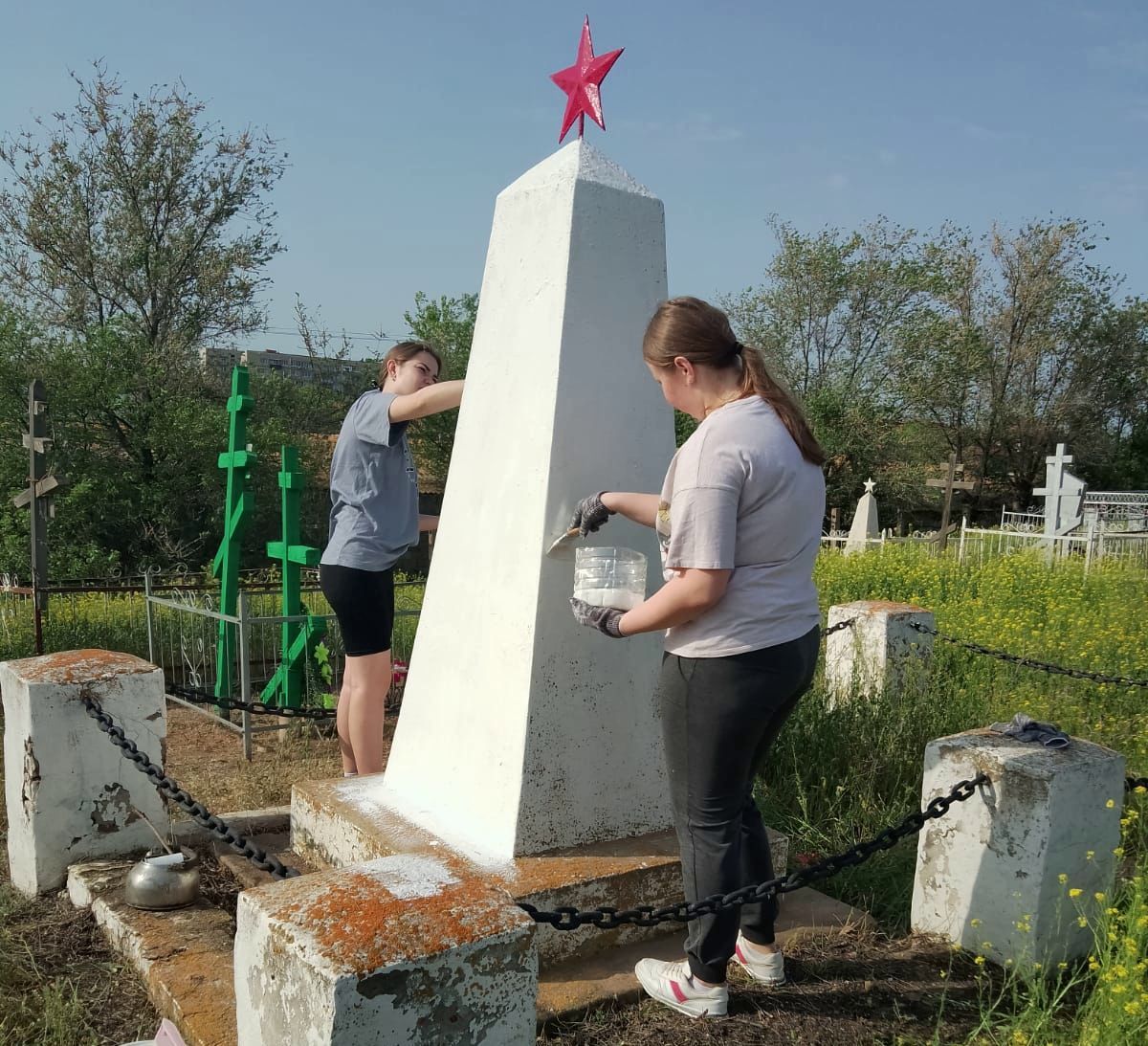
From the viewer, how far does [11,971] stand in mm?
2576

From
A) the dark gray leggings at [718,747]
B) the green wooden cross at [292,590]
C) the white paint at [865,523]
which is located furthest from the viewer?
the white paint at [865,523]

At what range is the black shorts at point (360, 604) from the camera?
3592 millimetres

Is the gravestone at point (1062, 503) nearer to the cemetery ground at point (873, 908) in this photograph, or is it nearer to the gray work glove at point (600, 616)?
the cemetery ground at point (873, 908)

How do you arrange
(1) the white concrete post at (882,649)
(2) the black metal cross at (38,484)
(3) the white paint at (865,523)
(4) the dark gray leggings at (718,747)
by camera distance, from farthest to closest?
(3) the white paint at (865,523), (2) the black metal cross at (38,484), (1) the white concrete post at (882,649), (4) the dark gray leggings at (718,747)

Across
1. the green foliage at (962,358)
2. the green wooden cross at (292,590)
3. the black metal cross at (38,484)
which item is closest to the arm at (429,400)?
the green wooden cross at (292,590)

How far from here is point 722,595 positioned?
2139mm

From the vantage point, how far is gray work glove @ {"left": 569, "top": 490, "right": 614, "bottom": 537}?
263 cm

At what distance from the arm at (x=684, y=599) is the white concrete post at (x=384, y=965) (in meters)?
0.73

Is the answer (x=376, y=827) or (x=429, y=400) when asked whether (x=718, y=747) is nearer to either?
(x=376, y=827)

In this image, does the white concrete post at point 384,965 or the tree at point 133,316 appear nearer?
the white concrete post at point 384,965

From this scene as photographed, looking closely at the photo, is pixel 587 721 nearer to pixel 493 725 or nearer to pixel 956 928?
pixel 493 725

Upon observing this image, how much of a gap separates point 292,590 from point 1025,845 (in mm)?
4874

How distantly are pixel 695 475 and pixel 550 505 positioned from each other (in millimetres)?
802

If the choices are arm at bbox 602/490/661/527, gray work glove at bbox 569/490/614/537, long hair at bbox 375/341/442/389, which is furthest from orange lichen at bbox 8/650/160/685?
arm at bbox 602/490/661/527
